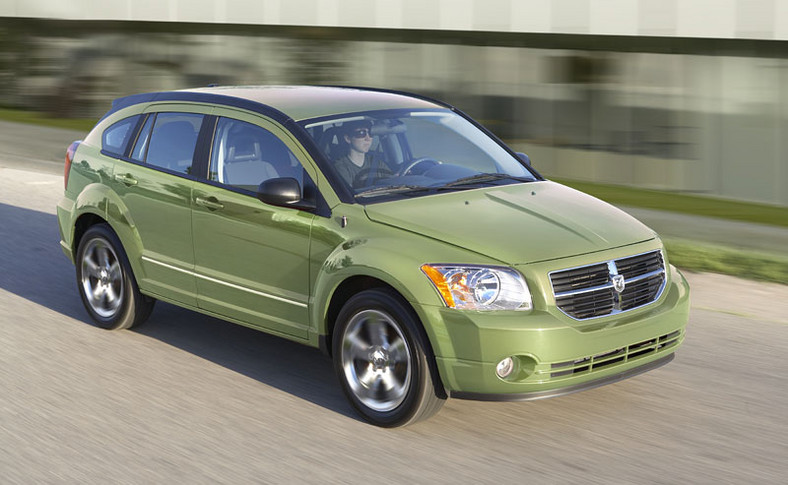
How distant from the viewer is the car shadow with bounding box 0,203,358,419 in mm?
6594

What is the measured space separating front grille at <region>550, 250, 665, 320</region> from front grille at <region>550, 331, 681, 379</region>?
7.7 inches

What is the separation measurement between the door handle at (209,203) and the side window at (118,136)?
3.77 feet

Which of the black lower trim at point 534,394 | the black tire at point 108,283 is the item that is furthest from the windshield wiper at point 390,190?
the black tire at point 108,283

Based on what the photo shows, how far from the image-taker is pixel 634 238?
598 cm

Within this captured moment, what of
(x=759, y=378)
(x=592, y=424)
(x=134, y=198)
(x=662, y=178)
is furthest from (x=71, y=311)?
(x=662, y=178)

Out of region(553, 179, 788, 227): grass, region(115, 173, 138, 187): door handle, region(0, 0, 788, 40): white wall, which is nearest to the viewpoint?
region(115, 173, 138, 187): door handle

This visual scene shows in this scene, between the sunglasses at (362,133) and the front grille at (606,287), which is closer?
the front grille at (606,287)

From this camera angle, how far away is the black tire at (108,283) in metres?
7.63

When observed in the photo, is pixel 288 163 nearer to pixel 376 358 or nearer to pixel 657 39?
pixel 376 358

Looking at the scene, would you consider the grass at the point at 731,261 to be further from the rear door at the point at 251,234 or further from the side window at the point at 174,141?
the side window at the point at 174,141

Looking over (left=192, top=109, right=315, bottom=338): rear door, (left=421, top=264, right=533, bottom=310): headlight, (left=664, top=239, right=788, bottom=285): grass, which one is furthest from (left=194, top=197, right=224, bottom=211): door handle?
(left=664, top=239, right=788, bottom=285): grass

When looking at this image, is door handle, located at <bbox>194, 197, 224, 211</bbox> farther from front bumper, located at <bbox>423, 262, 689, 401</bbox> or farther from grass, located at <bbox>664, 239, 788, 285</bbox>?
grass, located at <bbox>664, 239, 788, 285</bbox>

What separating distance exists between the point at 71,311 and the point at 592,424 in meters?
4.23

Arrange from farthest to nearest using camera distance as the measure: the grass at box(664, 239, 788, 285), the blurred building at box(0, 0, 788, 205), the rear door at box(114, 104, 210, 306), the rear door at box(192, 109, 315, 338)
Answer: the blurred building at box(0, 0, 788, 205), the grass at box(664, 239, 788, 285), the rear door at box(114, 104, 210, 306), the rear door at box(192, 109, 315, 338)
